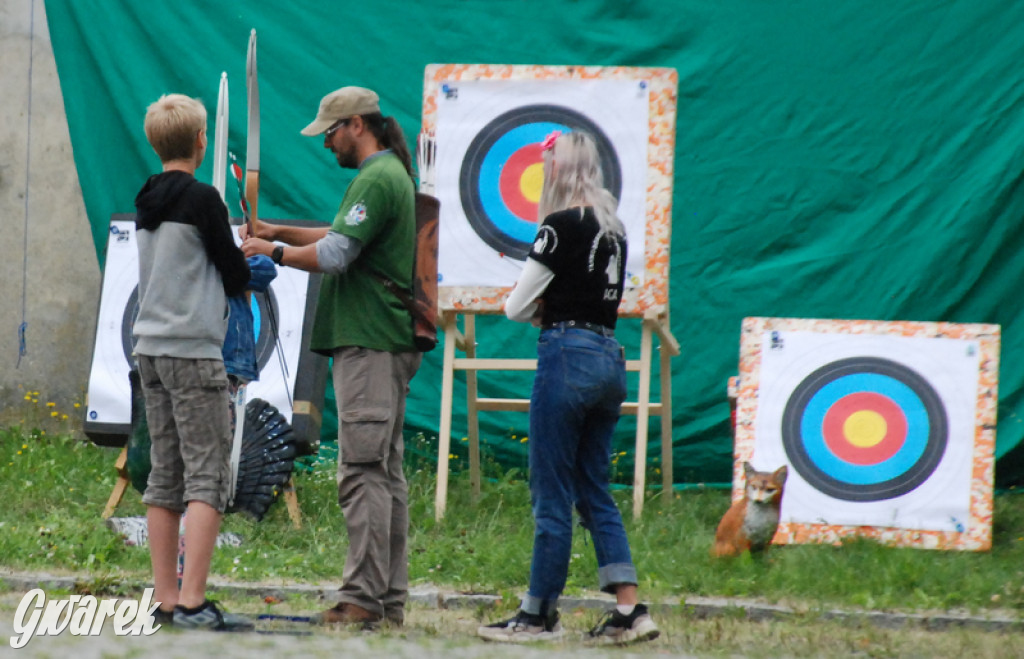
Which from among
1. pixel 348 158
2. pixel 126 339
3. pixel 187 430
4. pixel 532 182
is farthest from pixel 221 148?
pixel 126 339

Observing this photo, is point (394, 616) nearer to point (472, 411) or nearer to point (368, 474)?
point (368, 474)

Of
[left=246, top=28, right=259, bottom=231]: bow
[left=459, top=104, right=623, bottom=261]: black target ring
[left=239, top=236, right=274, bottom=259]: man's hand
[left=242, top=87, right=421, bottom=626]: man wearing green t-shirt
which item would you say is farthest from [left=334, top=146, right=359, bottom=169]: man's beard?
[left=459, top=104, right=623, bottom=261]: black target ring

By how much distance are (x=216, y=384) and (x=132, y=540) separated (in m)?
1.73

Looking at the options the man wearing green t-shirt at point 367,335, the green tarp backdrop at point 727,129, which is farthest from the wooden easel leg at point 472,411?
the man wearing green t-shirt at point 367,335

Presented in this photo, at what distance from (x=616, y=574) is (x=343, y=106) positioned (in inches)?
57.1

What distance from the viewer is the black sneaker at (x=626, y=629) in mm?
3334

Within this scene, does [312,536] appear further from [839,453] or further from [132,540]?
[839,453]

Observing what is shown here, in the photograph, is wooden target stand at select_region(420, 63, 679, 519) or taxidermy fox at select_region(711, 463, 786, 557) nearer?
taxidermy fox at select_region(711, 463, 786, 557)

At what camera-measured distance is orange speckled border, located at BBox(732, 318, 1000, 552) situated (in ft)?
16.1

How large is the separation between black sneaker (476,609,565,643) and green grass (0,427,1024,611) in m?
0.59

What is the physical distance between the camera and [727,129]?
19.4ft

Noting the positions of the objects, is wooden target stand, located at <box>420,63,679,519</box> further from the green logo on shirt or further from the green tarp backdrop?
the green logo on shirt

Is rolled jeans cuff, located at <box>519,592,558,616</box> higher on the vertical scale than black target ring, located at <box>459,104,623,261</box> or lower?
lower

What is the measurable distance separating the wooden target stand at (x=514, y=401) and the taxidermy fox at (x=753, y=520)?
0.44 meters
